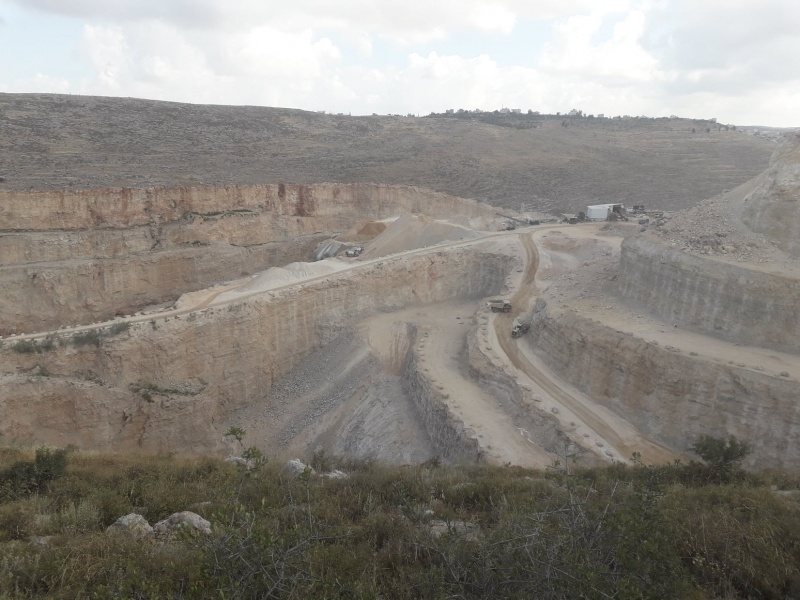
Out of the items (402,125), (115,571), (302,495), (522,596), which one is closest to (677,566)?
(522,596)

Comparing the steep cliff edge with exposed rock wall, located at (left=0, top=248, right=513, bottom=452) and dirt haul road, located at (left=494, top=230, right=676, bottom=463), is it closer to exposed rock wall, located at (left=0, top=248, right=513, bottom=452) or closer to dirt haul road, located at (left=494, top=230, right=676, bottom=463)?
dirt haul road, located at (left=494, top=230, right=676, bottom=463)

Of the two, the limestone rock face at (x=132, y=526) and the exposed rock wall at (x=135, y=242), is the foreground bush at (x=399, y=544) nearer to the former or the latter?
the limestone rock face at (x=132, y=526)

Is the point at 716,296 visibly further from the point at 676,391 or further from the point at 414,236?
the point at 414,236

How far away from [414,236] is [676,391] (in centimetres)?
1906

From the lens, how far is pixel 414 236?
31.1 m

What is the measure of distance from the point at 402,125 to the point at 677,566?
63.0 m

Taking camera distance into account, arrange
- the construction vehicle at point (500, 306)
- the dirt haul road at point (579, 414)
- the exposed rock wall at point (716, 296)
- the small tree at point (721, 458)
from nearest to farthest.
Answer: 1. the small tree at point (721, 458)
2. the dirt haul road at point (579, 414)
3. the exposed rock wall at point (716, 296)
4. the construction vehicle at point (500, 306)

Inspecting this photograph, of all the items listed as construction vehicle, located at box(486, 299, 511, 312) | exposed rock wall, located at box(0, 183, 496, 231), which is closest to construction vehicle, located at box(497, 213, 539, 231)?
exposed rock wall, located at box(0, 183, 496, 231)

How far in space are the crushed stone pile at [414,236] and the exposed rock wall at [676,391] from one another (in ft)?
45.3

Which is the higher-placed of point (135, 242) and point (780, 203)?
point (780, 203)

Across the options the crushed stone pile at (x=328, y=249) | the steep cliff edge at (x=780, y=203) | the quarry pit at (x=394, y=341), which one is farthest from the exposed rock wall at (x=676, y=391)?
the crushed stone pile at (x=328, y=249)

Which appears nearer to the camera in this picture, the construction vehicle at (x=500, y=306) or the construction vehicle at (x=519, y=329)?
the construction vehicle at (x=519, y=329)

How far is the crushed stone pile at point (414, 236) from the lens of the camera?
99.6 ft

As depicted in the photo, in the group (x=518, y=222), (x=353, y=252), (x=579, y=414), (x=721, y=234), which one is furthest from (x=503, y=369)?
(x=518, y=222)
